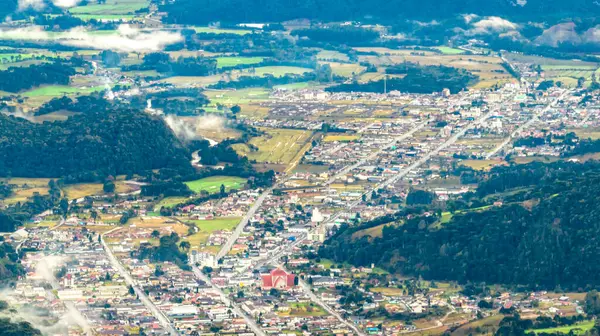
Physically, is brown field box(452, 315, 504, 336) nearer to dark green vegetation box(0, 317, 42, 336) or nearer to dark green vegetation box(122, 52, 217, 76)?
dark green vegetation box(0, 317, 42, 336)

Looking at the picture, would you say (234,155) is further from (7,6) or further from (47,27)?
(7,6)

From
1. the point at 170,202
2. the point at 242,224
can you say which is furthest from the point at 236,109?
the point at 242,224

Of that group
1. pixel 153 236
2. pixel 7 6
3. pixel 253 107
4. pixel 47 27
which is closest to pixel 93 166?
pixel 153 236

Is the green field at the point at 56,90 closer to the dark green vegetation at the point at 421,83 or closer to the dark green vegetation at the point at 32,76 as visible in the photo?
the dark green vegetation at the point at 32,76

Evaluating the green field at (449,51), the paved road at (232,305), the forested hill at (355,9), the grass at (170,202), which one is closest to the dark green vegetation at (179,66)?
the green field at (449,51)

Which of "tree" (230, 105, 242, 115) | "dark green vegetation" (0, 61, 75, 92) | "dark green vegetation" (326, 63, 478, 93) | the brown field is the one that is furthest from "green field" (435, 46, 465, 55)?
the brown field

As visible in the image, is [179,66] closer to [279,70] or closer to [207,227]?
[279,70]
